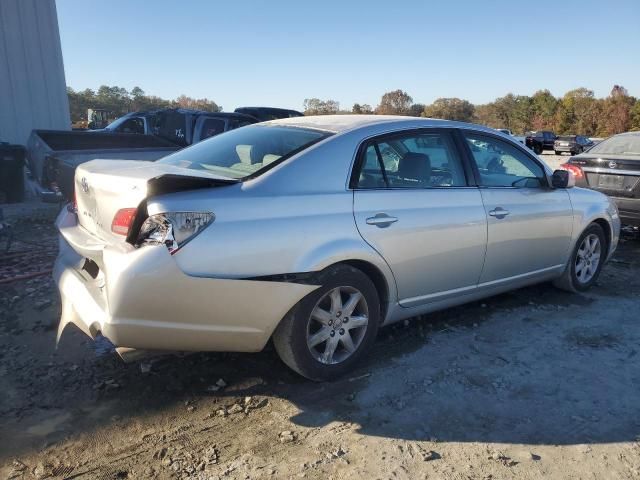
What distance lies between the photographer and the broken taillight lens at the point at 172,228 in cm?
262

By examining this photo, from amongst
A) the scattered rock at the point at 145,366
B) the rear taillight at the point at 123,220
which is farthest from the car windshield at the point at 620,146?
the rear taillight at the point at 123,220

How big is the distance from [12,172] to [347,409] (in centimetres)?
921

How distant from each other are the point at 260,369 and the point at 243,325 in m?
0.67

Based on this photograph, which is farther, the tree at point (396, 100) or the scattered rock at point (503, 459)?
the tree at point (396, 100)

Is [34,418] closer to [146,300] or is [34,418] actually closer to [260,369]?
[146,300]

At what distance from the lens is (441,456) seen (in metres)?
2.59

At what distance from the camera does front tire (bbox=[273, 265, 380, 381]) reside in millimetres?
3023

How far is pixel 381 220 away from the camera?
3279mm

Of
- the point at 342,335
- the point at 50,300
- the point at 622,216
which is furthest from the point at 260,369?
the point at 622,216

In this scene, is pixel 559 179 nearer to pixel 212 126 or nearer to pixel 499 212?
pixel 499 212

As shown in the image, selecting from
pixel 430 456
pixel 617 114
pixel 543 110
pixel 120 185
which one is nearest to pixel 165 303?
pixel 120 185

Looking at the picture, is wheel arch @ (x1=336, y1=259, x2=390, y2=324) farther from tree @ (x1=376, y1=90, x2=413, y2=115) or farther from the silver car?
tree @ (x1=376, y1=90, x2=413, y2=115)

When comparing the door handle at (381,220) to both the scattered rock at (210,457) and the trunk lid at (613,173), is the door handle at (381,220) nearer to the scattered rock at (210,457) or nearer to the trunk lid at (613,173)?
the scattered rock at (210,457)

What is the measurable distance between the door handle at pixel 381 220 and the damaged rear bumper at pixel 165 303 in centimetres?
61
